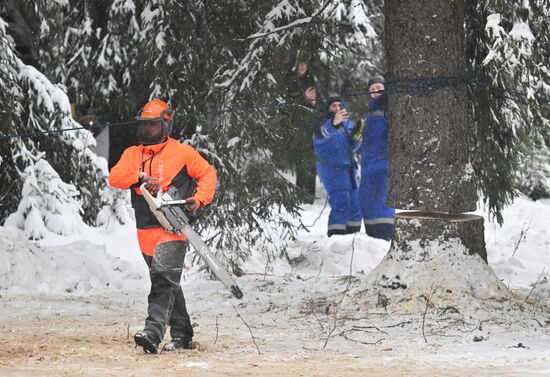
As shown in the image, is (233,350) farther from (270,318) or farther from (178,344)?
(270,318)

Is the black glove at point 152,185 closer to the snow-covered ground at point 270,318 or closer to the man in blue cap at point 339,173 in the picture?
the snow-covered ground at point 270,318

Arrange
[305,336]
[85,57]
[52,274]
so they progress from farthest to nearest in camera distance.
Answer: [85,57] → [52,274] → [305,336]

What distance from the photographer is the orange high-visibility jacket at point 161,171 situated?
6793mm

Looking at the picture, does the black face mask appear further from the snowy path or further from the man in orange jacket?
the snowy path

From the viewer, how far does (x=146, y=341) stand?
253 inches

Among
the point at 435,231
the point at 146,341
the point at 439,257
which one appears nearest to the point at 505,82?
the point at 435,231

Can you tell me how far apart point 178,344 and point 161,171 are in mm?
1202

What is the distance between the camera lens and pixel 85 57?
49.3 feet

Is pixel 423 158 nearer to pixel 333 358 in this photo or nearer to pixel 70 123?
pixel 333 358

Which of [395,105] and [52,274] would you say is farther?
[52,274]

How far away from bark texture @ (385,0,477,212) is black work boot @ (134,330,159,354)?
8.73 ft

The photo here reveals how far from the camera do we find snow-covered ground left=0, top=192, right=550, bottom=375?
6199mm

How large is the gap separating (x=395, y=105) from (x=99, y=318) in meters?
3.06

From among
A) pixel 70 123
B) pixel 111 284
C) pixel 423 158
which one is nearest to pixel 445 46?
pixel 423 158
